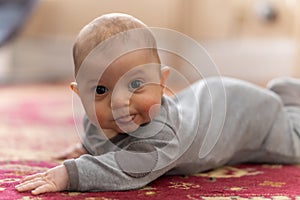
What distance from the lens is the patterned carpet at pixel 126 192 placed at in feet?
2.96

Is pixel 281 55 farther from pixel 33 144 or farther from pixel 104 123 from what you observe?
pixel 104 123

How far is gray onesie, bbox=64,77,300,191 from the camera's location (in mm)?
918

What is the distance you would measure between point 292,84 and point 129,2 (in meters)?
2.29

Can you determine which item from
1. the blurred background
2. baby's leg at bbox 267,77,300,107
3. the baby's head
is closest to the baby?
the baby's head

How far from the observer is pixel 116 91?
897 mm

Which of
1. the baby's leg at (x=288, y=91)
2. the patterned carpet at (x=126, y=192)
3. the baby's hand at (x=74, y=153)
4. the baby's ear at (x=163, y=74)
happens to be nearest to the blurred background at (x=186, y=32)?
the patterned carpet at (x=126, y=192)

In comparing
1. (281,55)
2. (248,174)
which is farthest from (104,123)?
(281,55)

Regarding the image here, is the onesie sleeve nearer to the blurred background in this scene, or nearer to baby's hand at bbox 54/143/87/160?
baby's hand at bbox 54/143/87/160

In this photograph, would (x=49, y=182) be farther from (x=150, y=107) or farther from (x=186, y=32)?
(x=186, y=32)

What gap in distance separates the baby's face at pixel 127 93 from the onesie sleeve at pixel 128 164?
0.04m

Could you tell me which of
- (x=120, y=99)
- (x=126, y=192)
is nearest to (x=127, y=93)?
(x=120, y=99)

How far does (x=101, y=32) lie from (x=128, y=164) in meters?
0.21

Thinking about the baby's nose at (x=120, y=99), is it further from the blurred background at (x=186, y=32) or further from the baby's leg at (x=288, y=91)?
the blurred background at (x=186, y=32)

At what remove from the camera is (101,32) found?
0.90 m
